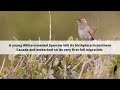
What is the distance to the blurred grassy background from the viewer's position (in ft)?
14.2

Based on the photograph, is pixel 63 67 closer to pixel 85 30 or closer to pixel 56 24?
pixel 85 30

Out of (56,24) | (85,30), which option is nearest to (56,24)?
(56,24)

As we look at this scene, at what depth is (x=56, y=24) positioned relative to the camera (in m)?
4.64

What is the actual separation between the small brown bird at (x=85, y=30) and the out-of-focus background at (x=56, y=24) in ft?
0.14

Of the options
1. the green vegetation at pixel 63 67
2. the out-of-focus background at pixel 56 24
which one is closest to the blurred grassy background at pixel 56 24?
the out-of-focus background at pixel 56 24

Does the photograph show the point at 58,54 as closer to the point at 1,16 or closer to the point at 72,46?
the point at 72,46

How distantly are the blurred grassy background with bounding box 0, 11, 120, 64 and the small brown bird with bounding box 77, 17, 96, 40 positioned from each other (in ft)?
0.14

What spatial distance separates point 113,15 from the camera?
4.32 meters

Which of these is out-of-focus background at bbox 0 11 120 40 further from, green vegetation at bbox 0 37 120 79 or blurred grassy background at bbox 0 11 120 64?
green vegetation at bbox 0 37 120 79

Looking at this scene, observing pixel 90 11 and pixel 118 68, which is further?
pixel 90 11

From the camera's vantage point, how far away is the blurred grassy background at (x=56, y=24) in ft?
14.2

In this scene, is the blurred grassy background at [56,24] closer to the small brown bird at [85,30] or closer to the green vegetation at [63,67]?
the small brown bird at [85,30]
